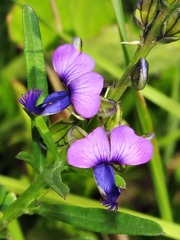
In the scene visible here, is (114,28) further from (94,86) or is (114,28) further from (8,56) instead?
(94,86)

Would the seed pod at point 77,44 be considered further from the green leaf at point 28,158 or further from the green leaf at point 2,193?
the green leaf at point 2,193

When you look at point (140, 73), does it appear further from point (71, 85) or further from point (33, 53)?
point (33, 53)

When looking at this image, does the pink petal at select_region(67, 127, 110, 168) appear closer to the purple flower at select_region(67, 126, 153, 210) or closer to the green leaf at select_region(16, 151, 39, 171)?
the purple flower at select_region(67, 126, 153, 210)

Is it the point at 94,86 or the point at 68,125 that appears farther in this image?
the point at 68,125

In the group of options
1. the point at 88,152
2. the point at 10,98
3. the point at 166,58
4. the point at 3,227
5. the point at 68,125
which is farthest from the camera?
the point at 10,98

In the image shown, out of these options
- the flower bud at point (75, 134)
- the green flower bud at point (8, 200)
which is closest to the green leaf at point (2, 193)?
the green flower bud at point (8, 200)

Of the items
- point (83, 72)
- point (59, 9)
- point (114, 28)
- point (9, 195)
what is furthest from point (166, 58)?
point (83, 72)

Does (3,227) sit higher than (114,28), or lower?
higher
